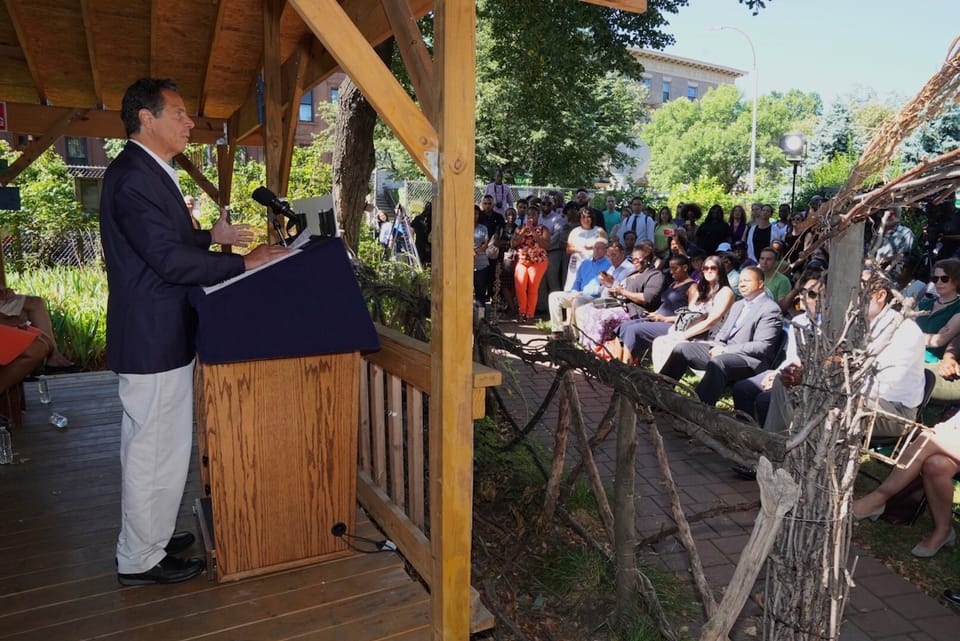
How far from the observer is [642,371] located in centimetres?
287

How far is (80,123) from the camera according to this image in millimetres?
6949

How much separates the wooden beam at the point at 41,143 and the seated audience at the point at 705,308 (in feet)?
19.5

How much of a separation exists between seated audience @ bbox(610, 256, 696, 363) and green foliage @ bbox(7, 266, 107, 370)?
5098mm

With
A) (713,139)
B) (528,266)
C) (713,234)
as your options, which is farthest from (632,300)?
(713,139)

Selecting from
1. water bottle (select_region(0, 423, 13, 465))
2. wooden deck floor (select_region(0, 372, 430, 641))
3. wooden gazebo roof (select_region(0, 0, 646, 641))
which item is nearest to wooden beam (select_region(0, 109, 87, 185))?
wooden gazebo roof (select_region(0, 0, 646, 641))

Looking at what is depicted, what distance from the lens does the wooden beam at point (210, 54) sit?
492cm

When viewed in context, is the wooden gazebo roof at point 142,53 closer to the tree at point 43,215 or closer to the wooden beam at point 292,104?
the wooden beam at point 292,104

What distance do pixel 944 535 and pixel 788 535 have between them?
2.75 m

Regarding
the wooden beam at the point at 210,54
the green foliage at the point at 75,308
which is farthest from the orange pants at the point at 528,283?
the green foliage at the point at 75,308

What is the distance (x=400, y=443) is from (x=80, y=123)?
573 cm

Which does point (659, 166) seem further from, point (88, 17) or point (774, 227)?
point (88, 17)

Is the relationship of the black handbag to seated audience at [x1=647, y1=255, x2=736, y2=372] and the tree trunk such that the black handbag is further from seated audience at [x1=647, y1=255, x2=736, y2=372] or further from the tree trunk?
the tree trunk

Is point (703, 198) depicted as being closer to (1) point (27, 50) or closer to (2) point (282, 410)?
(1) point (27, 50)

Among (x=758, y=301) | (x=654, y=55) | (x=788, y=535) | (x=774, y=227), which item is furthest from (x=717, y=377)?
(x=654, y=55)
